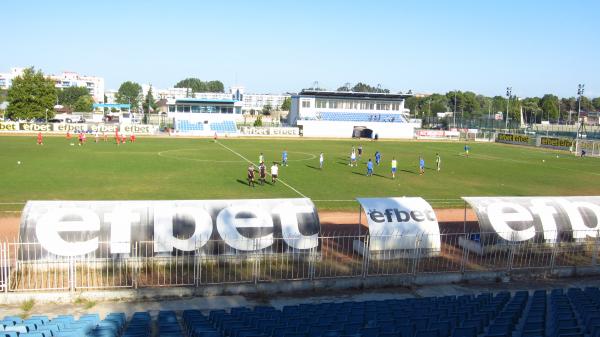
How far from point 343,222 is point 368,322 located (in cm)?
1325

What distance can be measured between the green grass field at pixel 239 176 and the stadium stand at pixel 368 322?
14.9 metres

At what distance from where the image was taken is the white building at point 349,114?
8700 centimetres

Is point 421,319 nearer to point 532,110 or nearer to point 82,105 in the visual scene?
point 82,105

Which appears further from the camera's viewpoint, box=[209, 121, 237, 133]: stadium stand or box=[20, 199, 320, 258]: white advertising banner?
box=[209, 121, 237, 133]: stadium stand

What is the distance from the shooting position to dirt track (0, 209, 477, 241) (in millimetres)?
20261

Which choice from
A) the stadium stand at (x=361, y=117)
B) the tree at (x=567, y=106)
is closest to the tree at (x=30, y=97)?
the stadium stand at (x=361, y=117)

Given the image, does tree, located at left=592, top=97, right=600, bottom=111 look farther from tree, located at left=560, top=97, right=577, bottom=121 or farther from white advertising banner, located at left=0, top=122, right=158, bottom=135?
white advertising banner, located at left=0, top=122, right=158, bottom=135

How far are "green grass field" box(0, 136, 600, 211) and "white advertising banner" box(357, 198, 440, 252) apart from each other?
335 inches

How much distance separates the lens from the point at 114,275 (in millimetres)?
14617

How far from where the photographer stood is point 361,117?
91.3m

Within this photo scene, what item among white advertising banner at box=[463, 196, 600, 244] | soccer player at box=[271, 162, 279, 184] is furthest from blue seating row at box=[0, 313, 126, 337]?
soccer player at box=[271, 162, 279, 184]

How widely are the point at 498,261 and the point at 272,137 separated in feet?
212

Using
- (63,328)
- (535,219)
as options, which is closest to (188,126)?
(535,219)

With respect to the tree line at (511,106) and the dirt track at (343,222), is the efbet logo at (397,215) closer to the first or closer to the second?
the dirt track at (343,222)
